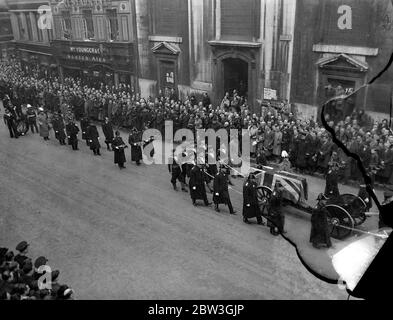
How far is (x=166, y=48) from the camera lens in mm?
21984

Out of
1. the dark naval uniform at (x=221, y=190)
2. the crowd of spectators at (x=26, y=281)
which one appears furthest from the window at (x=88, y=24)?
the crowd of spectators at (x=26, y=281)

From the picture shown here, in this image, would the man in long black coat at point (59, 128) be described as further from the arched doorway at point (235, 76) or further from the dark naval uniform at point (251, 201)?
the dark naval uniform at point (251, 201)

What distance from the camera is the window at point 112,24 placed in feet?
81.1

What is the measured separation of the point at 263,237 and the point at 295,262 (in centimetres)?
144

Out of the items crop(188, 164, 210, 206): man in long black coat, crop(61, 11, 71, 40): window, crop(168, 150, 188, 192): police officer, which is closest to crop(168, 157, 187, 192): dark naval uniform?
crop(168, 150, 188, 192): police officer

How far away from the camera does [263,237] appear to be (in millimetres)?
9398

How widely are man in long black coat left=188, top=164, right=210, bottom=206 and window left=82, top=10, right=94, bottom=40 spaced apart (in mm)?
18889

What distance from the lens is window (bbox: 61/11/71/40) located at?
28.2m

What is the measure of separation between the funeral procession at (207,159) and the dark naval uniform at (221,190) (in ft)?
0.15

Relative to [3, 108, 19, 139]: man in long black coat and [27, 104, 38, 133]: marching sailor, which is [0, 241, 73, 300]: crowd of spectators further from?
[27, 104, 38, 133]: marching sailor

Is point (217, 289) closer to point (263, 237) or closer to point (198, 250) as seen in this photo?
point (198, 250)

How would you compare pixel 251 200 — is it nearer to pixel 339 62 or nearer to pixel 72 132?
pixel 339 62

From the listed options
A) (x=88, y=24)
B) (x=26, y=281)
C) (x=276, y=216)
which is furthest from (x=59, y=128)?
(x=276, y=216)

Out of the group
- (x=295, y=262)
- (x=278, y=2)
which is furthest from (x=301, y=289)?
(x=278, y=2)
